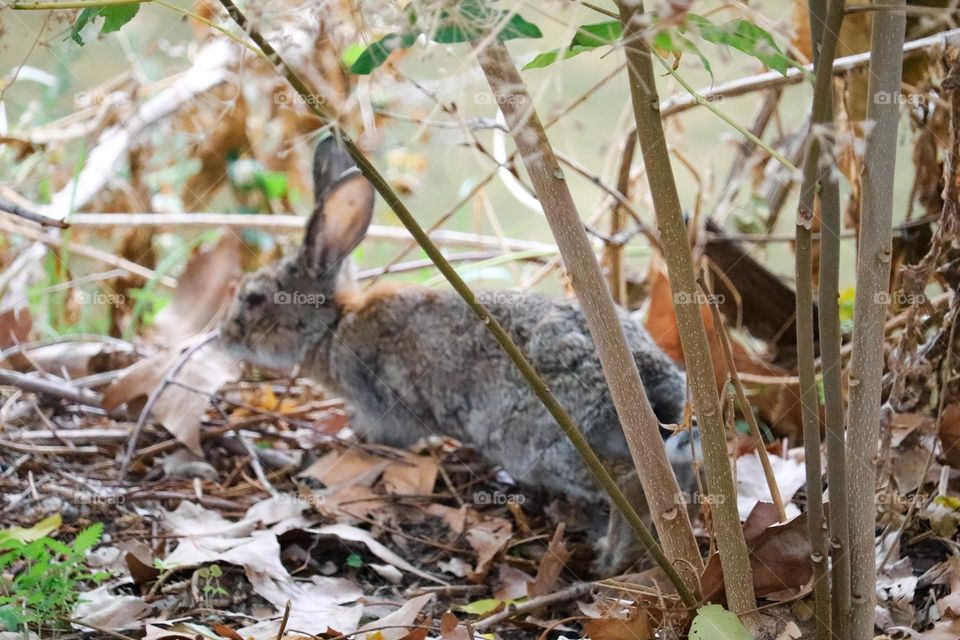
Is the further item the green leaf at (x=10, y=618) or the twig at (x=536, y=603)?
the twig at (x=536, y=603)

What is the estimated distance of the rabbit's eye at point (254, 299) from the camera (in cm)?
504

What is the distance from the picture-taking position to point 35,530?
3.23 m

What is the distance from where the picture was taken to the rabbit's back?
3.67 meters

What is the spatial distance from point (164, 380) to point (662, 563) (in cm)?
275

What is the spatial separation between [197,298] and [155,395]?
4.99 feet

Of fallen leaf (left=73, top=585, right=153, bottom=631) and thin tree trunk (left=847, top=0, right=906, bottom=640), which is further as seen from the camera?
fallen leaf (left=73, top=585, right=153, bottom=631)

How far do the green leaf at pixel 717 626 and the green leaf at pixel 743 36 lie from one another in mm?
1149

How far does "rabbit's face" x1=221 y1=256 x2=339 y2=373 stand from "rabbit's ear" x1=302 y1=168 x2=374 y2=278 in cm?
11

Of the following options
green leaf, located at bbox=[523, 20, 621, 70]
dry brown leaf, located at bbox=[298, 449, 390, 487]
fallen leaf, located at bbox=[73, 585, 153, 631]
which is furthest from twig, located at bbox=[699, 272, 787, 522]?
dry brown leaf, located at bbox=[298, 449, 390, 487]

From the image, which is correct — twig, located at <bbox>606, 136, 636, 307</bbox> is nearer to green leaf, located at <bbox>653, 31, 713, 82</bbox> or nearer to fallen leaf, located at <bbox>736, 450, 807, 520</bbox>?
fallen leaf, located at <bbox>736, 450, 807, 520</bbox>

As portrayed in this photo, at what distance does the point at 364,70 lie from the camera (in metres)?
1.98

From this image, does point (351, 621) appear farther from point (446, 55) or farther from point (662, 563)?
point (446, 55)

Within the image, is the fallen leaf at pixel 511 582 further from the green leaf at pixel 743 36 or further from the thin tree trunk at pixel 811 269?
the green leaf at pixel 743 36

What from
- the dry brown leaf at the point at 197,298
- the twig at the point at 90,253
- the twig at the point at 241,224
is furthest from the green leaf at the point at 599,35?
the twig at the point at 90,253
